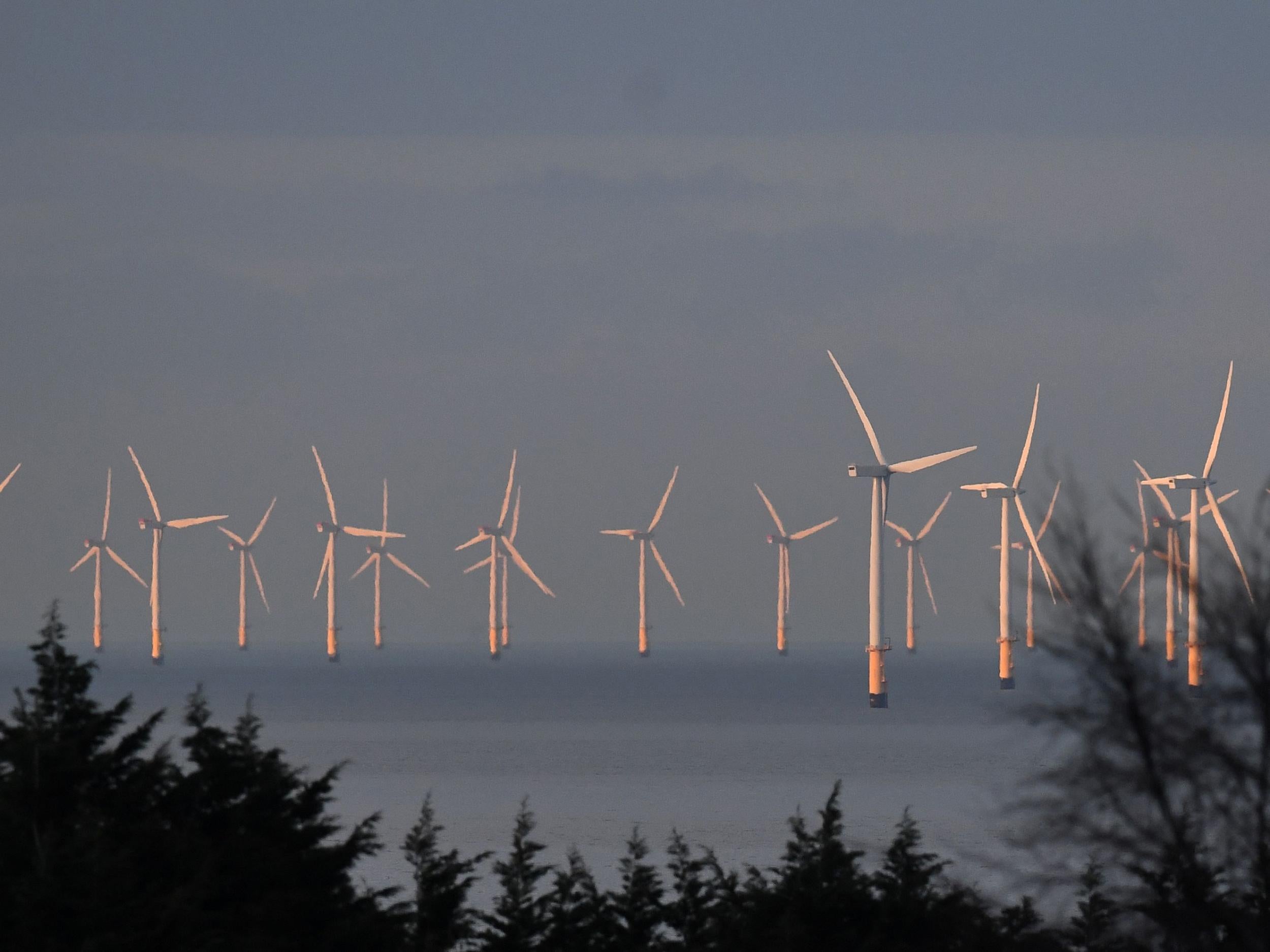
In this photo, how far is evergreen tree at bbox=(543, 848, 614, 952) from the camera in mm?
26984

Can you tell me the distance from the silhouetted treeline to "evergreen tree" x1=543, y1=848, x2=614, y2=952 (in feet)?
0.12

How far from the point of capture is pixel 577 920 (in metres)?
27.5

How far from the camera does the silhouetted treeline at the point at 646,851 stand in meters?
11.2

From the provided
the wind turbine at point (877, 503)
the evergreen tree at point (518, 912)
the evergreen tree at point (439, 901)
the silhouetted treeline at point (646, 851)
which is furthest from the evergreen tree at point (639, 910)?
the wind turbine at point (877, 503)

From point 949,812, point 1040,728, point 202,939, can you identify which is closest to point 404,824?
point 949,812

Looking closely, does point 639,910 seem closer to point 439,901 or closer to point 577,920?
point 577,920

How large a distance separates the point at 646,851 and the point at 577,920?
311 cm

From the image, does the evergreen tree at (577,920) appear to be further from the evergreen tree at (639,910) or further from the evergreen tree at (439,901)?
the evergreen tree at (439,901)

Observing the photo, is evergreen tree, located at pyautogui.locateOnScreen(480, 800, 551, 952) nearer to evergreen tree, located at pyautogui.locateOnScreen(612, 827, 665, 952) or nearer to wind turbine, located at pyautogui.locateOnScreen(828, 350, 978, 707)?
evergreen tree, located at pyautogui.locateOnScreen(612, 827, 665, 952)

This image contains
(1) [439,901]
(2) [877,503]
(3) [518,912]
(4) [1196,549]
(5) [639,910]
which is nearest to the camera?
(4) [1196,549]

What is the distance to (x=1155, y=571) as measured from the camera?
40.1 ft

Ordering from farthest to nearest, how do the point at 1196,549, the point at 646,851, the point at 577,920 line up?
the point at 646,851 < the point at 577,920 < the point at 1196,549

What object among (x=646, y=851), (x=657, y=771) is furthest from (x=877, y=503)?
(x=646, y=851)

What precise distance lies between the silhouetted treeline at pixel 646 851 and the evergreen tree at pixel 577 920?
0.12ft
